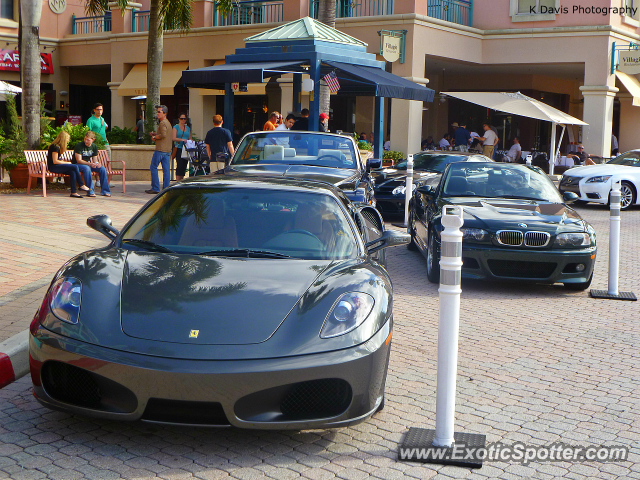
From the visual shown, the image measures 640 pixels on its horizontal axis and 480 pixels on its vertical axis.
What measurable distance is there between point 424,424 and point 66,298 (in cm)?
214

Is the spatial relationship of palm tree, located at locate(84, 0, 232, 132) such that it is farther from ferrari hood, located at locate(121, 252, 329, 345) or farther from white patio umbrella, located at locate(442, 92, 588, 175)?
ferrari hood, located at locate(121, 252, 329, 345)

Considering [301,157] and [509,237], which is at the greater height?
[301,157]

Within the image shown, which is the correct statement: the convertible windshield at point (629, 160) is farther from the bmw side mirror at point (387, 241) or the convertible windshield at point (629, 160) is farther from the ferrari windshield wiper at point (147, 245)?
the ferrari windshield wiper at point (147, 245)

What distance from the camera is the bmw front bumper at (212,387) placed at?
3.58 m

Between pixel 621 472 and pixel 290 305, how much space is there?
187 centimetres

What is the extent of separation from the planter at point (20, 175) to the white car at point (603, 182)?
12774 mm

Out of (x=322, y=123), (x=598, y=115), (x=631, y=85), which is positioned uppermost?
(x=631, y=85)

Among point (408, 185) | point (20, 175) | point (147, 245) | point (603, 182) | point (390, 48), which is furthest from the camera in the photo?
point (390, 48)

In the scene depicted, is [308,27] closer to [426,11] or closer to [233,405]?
[426,11]

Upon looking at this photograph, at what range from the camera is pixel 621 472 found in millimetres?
3797

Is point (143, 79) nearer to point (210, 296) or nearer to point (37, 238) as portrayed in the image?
point (37, 238)

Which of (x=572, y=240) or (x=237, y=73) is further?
(x=237, y=73)

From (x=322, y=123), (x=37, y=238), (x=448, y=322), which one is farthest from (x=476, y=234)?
(x=322, y=123)

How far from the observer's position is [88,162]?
52.5 ft
